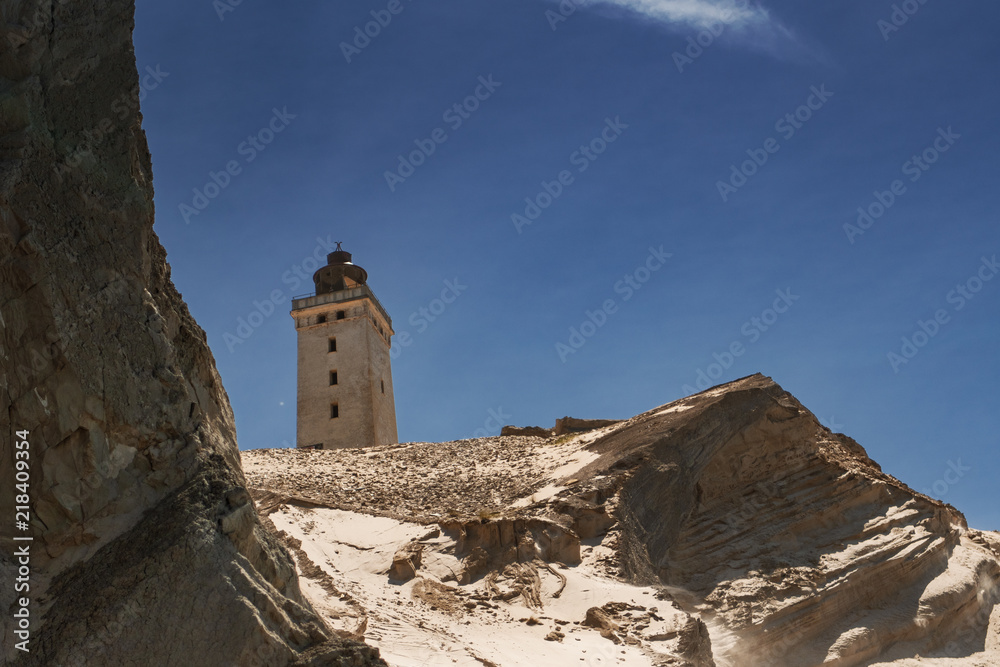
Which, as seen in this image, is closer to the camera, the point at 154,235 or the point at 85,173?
the point at 85,173

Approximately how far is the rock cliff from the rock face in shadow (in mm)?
4810

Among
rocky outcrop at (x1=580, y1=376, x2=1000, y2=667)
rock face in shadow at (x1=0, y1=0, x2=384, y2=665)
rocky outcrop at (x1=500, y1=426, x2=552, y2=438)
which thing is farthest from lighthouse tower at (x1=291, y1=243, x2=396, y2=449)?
rock face in shadow at (x1=0, y1=0, x2=384, y2=665)

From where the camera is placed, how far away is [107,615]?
25.6 ft

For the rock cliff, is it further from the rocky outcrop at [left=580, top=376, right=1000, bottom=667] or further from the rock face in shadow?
the rock face in shadow

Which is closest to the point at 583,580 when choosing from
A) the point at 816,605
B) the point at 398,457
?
the point at 816,605

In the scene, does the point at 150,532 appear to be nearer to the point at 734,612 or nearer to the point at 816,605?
the point at 734,612

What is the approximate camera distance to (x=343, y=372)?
41781 millimetres

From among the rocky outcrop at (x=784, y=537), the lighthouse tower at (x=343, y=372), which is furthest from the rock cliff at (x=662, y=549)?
the lighthouse tower at (x=343, y=372)

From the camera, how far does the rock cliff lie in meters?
14.4

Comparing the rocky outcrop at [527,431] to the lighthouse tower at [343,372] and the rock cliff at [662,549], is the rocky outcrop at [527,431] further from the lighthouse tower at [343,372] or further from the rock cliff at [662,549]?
the lighthouse tower at [343,372]

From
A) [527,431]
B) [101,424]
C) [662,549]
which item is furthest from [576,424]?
[101,424]

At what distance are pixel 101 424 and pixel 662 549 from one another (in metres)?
11.9

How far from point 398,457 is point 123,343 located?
47.3 feet

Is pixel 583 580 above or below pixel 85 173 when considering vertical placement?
below
